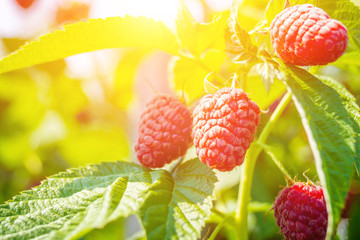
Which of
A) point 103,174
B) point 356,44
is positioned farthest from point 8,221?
point 356,44

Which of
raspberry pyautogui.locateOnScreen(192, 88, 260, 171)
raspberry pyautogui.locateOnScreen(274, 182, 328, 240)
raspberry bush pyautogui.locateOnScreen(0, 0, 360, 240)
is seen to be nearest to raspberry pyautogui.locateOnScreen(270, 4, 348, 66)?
raspberry bush pyautogui.locateOnScreen(0, 0, 360, 240)

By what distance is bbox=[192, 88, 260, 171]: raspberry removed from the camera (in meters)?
0.95

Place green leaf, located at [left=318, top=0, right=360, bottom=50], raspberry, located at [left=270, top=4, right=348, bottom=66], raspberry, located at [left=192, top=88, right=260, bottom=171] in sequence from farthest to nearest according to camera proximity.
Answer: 1. green leaf, located at [left=318, top=0, right=360, bottom=50]
2. raspberry, located at [left=192, top=88, right=260, bottom=171]
3. raspberry, located at [left=270, top=4, right=348, bottom=66]

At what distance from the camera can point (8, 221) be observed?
94cm

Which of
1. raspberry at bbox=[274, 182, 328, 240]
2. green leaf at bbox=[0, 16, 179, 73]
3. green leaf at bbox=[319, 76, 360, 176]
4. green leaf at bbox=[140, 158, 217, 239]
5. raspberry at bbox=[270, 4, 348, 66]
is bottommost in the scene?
raspberry at bbox=[274, 182, 328, 240]

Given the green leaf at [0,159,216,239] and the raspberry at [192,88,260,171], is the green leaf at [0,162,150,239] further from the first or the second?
the raspberry at [192,88,260,171]

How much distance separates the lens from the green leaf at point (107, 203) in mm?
882

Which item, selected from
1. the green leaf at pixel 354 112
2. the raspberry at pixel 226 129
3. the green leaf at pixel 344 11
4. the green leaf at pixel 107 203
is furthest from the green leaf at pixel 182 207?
the green leaf at pixel 344 11

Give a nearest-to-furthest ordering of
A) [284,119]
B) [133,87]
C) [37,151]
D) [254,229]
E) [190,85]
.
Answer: [190,85] < [254,229] < [284,119] < [37,151] < [133,87]

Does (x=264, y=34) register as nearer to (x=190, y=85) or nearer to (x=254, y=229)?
(x=190, y=85)

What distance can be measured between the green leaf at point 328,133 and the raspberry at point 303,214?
246 mm

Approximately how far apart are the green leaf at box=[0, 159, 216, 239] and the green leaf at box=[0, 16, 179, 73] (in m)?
0.36

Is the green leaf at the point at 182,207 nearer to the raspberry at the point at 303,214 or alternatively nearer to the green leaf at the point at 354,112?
the raspberry at the point at 303,214

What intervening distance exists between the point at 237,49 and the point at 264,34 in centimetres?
9
